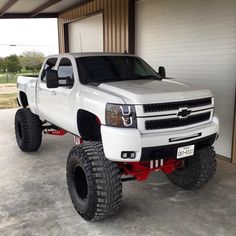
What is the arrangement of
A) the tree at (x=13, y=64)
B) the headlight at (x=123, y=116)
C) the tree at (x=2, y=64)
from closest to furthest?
the headlight at (x=123, y=116) → the tree at (x=13, y=64) → the tree at (x=2, y=64)

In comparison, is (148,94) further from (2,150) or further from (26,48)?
(26,48)

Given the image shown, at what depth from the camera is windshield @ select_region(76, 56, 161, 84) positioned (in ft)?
15.1

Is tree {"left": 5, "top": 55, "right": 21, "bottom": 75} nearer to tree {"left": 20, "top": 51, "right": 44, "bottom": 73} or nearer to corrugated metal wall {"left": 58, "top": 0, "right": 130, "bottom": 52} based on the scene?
tree {"left": 20, "top": 51, "right": 44, "bottom": 73}

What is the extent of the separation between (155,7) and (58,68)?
12.6 ft

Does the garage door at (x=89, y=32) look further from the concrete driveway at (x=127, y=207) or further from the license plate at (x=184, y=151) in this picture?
the license plate at (x=184, y=151)

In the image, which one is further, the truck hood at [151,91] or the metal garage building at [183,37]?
the metal garage building at [183,37]

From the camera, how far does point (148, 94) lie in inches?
141

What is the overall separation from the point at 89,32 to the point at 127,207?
8.82m

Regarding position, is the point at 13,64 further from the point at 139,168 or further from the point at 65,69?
the point at 139,168

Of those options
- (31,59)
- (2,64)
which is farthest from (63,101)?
(31,59)

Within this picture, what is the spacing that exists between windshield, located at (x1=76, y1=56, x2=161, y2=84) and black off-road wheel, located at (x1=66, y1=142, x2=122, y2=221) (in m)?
1.16

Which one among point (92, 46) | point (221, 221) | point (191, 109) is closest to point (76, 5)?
point (92, 46)

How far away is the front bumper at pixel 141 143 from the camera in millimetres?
3410

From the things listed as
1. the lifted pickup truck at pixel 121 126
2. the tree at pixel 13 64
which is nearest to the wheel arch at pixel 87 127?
the lifted pickup truck at pixel 121 126
